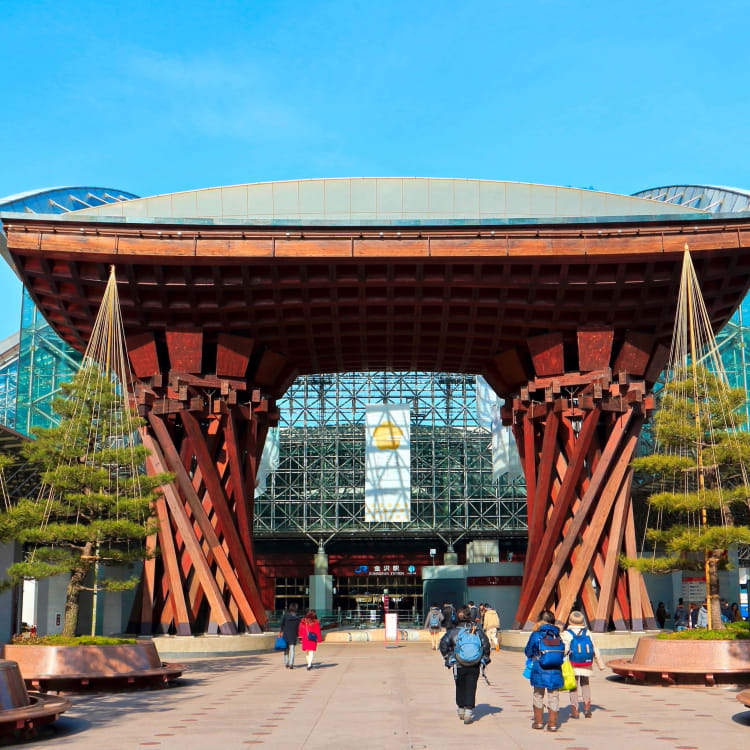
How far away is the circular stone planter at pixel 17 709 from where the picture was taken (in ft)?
33.5

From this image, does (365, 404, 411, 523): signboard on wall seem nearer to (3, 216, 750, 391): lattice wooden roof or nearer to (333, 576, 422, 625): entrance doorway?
(333, 576, 422, 625): entrance doorway

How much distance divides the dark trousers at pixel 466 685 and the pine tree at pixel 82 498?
8.10 m

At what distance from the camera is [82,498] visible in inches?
687

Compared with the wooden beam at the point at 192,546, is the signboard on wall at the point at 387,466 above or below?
above

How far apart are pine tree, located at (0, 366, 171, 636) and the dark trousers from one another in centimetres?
810

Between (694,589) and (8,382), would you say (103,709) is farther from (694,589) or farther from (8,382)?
(8,382)

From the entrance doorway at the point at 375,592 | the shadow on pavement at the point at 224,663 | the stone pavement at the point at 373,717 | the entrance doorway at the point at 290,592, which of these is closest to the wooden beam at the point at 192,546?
the shadow on pavement at the point at 224,663

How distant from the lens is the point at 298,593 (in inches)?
2437

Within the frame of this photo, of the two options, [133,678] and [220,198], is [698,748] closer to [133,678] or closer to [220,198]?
[133,678]

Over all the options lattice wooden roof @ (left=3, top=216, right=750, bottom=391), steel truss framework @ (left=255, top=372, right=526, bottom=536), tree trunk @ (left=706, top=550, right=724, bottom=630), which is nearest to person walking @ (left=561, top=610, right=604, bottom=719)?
tree trunk @ (left=706, top=550, right=724, bottom=630)

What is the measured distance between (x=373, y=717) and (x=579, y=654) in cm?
279

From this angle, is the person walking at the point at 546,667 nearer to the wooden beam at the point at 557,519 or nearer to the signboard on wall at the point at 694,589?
the wooden beam at the point at 557,519

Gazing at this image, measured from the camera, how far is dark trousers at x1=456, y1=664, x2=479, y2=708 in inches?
458

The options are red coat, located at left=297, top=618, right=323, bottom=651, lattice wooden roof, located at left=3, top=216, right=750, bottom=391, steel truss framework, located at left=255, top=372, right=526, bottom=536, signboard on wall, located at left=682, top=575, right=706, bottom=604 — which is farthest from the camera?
steel truss framework, located at left=255, top=372, right=526, bottom=536
